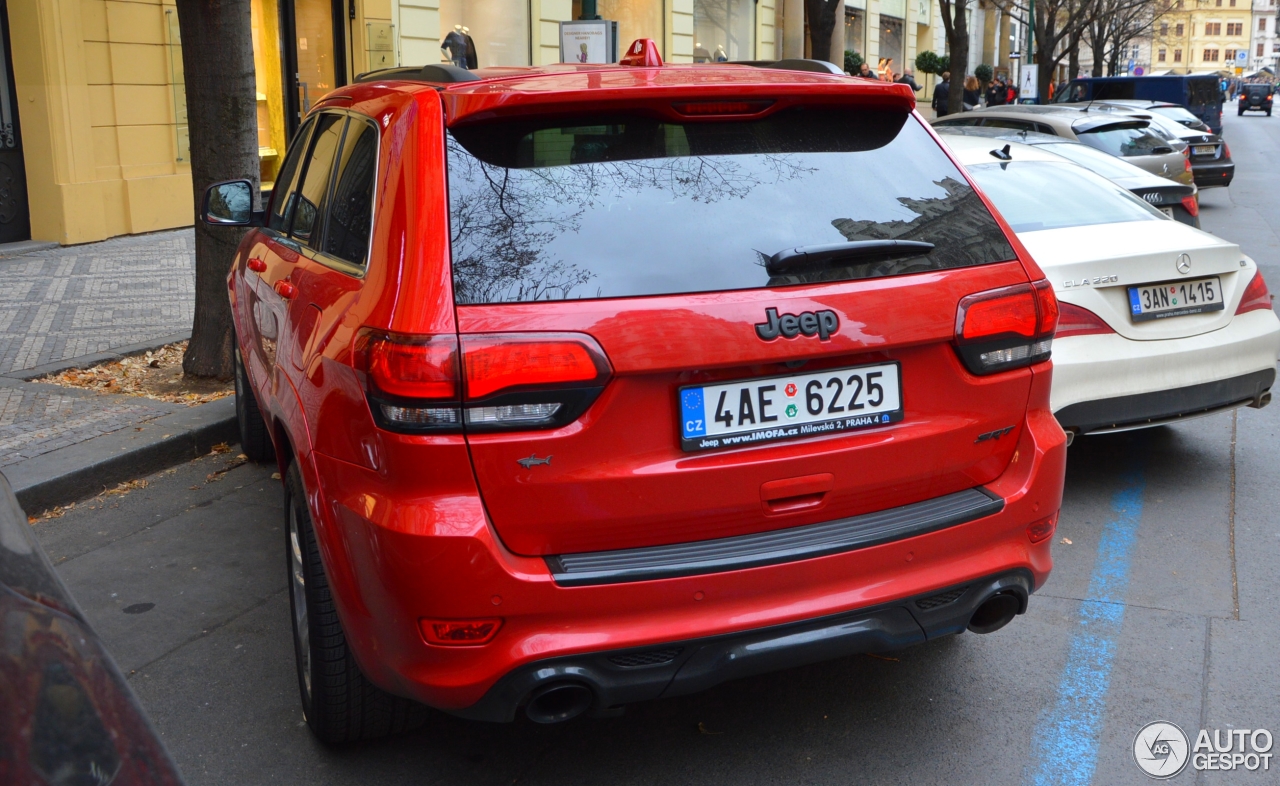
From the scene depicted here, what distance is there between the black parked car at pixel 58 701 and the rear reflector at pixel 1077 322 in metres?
4.27

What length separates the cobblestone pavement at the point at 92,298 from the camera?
25.6 ft

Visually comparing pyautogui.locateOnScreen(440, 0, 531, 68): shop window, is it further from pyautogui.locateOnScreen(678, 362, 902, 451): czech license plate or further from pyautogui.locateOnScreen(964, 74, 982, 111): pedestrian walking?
pyautogui.locateOnScreen(678, 362, 902, 451): czech license plate

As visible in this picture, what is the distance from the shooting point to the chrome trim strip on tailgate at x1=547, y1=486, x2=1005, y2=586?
254 cm

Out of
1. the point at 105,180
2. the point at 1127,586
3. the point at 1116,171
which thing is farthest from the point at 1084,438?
the point at 105,180

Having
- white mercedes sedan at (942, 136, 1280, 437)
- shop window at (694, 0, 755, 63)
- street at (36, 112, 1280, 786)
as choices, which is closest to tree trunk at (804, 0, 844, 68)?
shop window at (694, 0, 755, 63)

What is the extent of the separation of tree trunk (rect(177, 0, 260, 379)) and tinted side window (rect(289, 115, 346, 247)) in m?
2.92

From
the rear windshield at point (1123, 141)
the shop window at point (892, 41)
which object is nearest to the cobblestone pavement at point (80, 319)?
the rear windshield at point (1123, 141)

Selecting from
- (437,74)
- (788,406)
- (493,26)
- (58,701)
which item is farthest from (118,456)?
(493,26)

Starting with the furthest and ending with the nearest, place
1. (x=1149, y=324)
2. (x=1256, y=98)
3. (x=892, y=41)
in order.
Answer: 1. (x=1256, y=98)
2. (x=892, y=41)
3. (x=1149, y=324)

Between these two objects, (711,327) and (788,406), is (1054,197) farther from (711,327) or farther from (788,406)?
(711,327)

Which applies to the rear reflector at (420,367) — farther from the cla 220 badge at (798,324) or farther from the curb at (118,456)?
the curb at (118,456)

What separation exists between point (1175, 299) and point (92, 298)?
7.79 meters

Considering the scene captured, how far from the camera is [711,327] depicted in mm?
2553

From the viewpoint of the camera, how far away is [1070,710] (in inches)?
133
